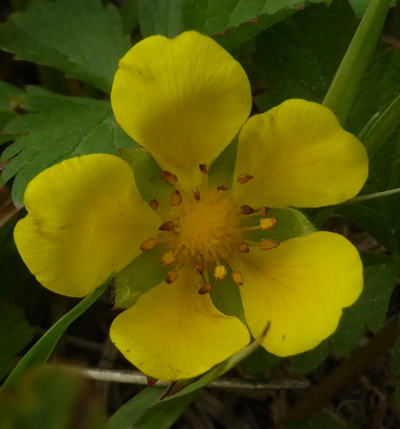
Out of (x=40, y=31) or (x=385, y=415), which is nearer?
(x=40, y=31)

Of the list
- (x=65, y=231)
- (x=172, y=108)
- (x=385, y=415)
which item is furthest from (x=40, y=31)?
(x=385, y=415)

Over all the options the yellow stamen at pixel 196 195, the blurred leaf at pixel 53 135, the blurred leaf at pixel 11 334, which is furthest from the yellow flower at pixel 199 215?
the blurred leaf at pixel 11 334

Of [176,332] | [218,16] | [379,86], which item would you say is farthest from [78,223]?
[379,86]

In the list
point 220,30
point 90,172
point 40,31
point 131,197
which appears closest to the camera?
point 90,172

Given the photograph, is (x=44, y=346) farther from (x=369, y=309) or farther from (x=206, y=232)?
(x=369, y=309)

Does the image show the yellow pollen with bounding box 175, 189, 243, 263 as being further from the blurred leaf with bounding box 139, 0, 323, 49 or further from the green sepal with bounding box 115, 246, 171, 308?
the blurred leaf with bounding box 139, 0, 323, 49

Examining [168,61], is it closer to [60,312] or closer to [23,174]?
[23,174]
